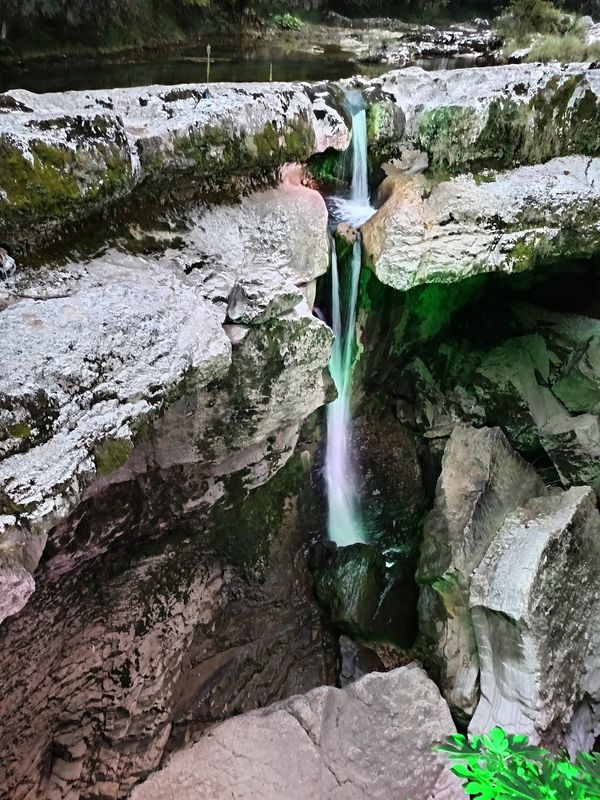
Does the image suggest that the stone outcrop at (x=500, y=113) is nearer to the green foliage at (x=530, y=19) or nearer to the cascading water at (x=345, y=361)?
the cascading water at (x=345, y=361)

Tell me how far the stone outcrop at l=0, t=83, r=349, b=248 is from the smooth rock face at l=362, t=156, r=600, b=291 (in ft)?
2.76

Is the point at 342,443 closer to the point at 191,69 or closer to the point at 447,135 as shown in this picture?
the point at 447,135

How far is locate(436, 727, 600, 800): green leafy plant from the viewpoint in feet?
6.77

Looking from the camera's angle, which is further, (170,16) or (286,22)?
(286,22)

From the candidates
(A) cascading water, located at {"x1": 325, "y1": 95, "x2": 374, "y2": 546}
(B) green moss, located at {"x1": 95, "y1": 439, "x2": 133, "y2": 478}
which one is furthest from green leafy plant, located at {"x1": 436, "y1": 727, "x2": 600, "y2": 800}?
(A) cascading water, located at {"x1": 325, "y1": 95, "x2": 374, "y2": 546}

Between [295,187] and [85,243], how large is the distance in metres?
1.83

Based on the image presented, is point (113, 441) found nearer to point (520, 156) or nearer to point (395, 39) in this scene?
point (520, 156)

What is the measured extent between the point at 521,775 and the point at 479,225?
3682 mm

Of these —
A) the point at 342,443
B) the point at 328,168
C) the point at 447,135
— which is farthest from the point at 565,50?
the point at 342,443

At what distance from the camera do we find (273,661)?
5.02 metres

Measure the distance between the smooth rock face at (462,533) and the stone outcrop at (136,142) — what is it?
3141mm

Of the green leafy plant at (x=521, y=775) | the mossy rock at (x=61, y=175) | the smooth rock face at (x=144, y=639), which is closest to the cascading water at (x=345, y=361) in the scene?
the smooth rock face at (x=144, y=639)

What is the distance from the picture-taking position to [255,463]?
4426 mm

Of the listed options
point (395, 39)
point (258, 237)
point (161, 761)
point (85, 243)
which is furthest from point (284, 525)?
point (395, 39)
